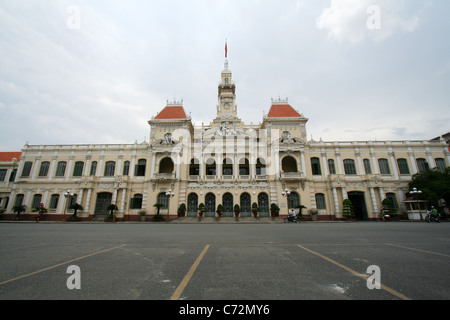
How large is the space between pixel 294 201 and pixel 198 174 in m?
14.3

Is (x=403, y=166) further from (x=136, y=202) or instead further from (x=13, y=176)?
(x=13, y=176)

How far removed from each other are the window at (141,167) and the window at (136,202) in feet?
10.3

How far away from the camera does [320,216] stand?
84.5 ft

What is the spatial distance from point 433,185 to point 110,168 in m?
42.2

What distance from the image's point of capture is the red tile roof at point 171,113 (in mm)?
31778

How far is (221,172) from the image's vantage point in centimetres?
2820

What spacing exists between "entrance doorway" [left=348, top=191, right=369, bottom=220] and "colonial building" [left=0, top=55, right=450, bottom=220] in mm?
133

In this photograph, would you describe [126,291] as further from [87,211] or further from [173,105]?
[173,105]

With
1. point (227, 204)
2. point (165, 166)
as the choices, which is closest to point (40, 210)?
point (165, 166)

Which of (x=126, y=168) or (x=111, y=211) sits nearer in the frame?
(x=111, y=211)

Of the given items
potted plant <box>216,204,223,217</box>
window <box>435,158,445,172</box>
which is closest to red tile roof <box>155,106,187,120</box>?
potted plant <box>216,204,223,217</box>

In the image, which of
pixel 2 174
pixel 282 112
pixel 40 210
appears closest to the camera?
pixel 40 210

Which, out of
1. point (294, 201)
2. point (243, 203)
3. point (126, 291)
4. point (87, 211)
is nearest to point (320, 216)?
point (294, 201)
